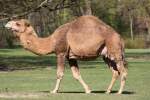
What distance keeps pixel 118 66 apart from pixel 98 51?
0.80 meters

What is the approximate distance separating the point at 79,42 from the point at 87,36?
0.98ft

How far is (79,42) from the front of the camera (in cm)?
1841

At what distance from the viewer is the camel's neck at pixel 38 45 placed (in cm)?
1862

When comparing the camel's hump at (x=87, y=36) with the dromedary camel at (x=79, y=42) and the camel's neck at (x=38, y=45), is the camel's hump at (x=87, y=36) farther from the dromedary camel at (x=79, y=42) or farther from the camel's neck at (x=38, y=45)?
the camel's neck at (x=38, y=45)

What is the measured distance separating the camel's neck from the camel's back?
617mm

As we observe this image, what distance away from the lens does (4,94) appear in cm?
1858

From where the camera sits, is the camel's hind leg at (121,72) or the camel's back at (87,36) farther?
the camel's hind leg at (121,72)

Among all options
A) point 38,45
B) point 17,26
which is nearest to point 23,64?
point 38,45

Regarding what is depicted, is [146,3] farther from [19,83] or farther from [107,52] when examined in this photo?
[107,52]

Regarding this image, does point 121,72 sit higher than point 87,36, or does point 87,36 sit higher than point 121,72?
point 87,36

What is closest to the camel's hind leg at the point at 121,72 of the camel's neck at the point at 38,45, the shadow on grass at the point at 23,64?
the camel's neck at the point at 38,45

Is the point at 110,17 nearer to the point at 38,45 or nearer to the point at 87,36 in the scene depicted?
the point at 38,45

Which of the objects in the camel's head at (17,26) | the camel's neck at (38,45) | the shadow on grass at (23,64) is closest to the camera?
the camel's head at (17,26)

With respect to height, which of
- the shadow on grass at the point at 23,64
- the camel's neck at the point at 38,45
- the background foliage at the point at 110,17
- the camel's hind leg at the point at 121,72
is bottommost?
the background foliage at the point at 110,17
